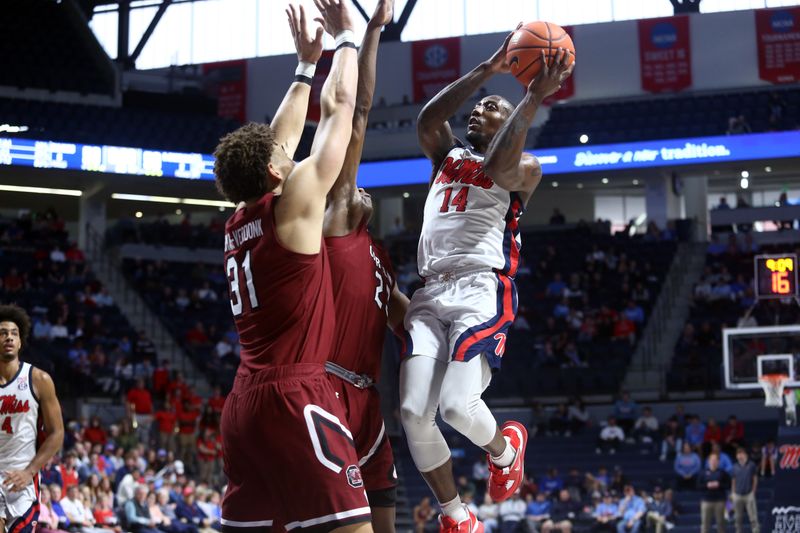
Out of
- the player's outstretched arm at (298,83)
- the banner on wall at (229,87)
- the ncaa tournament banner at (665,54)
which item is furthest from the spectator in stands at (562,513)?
the banner on wall at (229,87)

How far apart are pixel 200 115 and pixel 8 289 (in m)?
8.61

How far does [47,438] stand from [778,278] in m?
10.8

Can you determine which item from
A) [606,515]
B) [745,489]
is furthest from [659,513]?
[745,489]

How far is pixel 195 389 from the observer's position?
23.8 m

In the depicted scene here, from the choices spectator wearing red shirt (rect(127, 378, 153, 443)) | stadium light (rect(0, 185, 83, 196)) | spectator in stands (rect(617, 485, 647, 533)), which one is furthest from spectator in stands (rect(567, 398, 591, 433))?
stadium light (rect(0, 185, 83, 196))

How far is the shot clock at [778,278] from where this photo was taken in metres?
14.8

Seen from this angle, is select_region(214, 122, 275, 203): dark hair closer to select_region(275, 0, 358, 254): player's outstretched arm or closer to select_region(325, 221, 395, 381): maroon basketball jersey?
select_region(275, 0, 358, 254): player's outstretched arm

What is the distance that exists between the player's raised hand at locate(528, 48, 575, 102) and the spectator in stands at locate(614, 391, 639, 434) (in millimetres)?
16362

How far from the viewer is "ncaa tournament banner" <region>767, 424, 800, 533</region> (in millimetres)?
14008

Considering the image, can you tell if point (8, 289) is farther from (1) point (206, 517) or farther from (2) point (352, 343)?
(2) point (352, 343)

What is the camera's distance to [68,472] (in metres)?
15.1

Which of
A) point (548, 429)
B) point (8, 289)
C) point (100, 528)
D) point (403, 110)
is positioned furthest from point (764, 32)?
point (100, 528)

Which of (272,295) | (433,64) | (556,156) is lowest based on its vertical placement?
(272,295)

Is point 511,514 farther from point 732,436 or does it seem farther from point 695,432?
point 732,436
